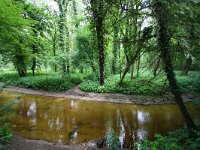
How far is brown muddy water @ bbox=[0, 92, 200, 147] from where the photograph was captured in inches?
397

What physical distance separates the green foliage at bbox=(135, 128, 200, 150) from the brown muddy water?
69.7 inches

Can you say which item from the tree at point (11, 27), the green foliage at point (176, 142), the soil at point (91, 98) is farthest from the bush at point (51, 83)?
the green foliage at point (176, 142)

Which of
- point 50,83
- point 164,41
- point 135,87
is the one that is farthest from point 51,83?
point 164,41

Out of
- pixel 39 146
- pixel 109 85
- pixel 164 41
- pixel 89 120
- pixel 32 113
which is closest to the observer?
pixel 164 41

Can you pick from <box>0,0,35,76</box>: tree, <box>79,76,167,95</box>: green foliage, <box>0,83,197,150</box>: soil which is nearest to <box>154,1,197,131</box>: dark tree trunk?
<box>0,83,197,150</box>: soil

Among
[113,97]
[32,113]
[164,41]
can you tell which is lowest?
[32,113]

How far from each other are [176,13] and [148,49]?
1798 mm

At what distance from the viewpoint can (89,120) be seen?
12508 millimetres

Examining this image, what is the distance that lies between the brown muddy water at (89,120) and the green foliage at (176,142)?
1.77m

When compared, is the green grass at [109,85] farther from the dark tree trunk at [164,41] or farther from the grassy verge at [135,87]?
the dark tree trunk at [164,41]

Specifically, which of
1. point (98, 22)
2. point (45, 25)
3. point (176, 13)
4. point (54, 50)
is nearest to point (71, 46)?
point (54, 50)

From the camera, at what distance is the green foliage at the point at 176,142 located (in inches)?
276

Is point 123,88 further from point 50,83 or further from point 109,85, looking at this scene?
point 50,83

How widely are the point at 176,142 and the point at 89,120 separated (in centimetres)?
592
